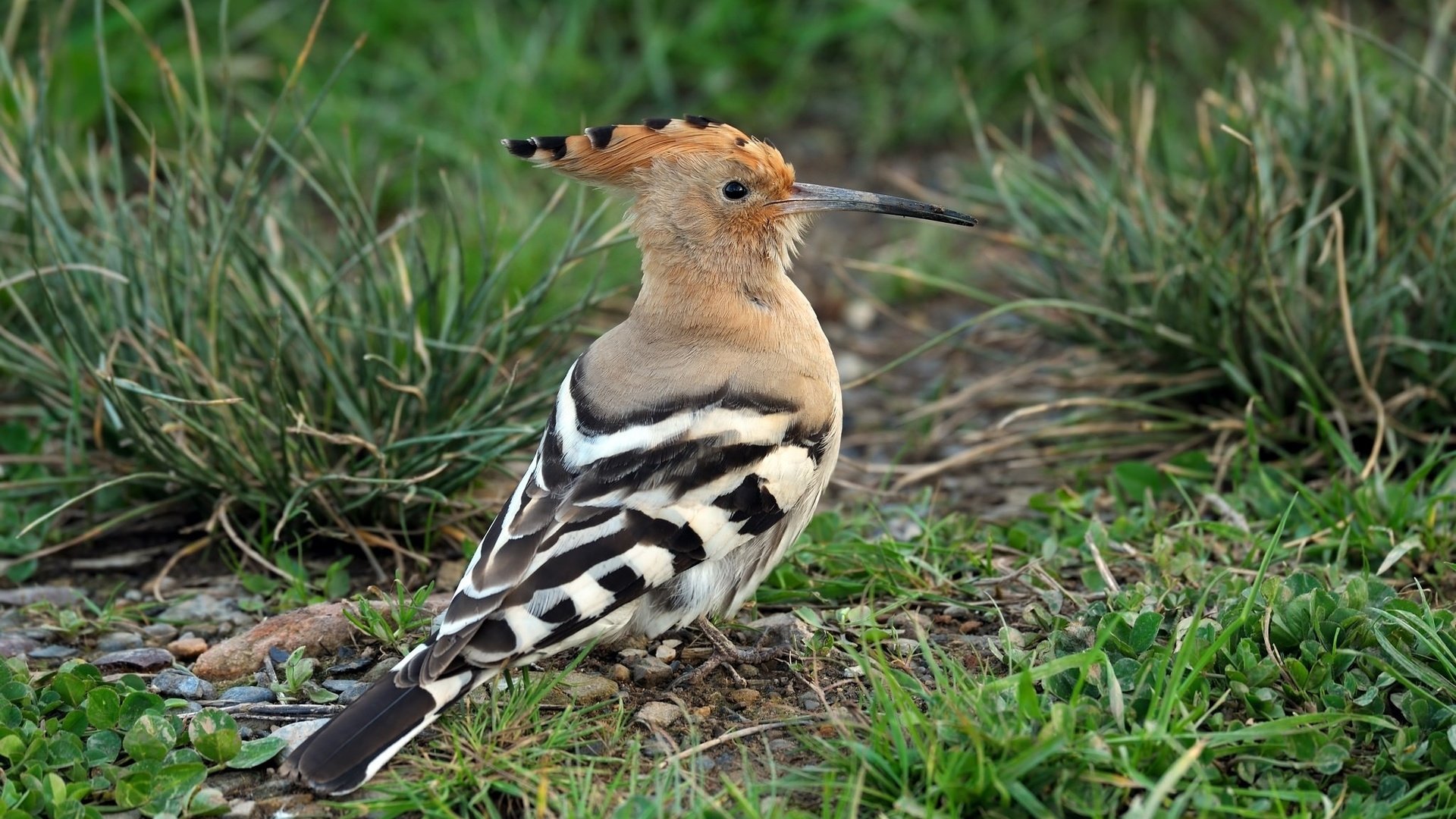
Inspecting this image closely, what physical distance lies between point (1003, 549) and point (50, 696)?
5.40 ft

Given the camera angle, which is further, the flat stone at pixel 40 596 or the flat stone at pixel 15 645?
the flat stone at pixel 40 596

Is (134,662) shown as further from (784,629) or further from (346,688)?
(784,629)

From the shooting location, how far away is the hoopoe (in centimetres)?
209

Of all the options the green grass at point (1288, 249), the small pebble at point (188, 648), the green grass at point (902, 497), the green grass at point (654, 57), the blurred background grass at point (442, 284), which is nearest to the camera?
the green grass at point (902, 497)

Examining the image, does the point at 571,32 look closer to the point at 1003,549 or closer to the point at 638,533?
the point at 1003,549

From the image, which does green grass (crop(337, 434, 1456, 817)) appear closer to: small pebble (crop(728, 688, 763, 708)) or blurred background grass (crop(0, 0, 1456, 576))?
small pebble (crop(728, 688, 763, 708))

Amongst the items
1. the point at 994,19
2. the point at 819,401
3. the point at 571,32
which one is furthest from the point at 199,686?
the point at 994,19

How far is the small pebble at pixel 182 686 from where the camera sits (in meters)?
2.41

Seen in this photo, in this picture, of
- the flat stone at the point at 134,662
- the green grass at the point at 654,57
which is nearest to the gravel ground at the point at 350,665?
the flat stone at the point at 134,662

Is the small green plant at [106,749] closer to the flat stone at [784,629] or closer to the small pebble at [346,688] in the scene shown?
the small pebble at [346,688]

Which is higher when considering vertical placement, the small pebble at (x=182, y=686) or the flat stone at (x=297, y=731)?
the flat stone at (x=297, y=731)

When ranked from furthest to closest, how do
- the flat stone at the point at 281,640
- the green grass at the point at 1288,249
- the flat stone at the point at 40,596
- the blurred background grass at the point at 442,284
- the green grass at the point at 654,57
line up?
1. the green grass at the point at 654,57
2. the green grass at the point at 1288,249
3. the blurred background grass at the point at 442,284
4. the flat stone at the point at 40,596
5. the flat stone at the point at 281,640

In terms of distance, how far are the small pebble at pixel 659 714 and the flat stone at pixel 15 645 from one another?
1.09 metres

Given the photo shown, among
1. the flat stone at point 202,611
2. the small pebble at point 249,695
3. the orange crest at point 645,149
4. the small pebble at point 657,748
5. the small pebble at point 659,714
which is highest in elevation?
the orange crest at point 645,149
